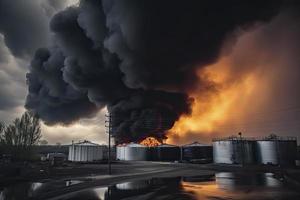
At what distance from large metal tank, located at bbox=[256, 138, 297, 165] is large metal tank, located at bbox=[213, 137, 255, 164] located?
2266mm

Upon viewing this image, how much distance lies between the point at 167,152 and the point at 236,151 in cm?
2595

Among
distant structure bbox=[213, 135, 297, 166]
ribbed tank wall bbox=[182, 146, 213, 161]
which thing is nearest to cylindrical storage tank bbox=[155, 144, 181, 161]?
ribbed tank wall bbox=[182, 146, 213, 161]

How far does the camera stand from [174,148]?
10506 centimetres

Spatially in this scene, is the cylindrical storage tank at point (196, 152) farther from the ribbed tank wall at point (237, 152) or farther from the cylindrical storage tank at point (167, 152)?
the ribbed tank wall at point (237, 152)

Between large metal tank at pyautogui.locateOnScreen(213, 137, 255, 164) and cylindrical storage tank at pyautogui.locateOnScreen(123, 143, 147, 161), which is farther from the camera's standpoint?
cylindrical storage tank at pyautogui.locateOnScreen(123, 143, 147, 161)

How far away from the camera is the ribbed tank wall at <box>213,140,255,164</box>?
84.4 meters

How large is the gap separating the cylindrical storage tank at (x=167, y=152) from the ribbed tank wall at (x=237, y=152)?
67.1 ft

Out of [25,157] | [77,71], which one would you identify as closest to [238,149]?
[77,71]

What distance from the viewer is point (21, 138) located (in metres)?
86.9

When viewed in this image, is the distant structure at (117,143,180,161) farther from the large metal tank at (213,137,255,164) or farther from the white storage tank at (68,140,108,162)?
the large metal tank at (213,137,255,164)

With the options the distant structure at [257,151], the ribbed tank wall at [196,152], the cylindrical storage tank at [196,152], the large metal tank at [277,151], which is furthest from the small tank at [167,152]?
the large metal tank at [277,151]

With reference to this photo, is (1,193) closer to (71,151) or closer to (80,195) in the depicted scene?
(80,195)

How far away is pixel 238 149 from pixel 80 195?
6586cm

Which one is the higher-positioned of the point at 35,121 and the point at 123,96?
the point at 123,96
